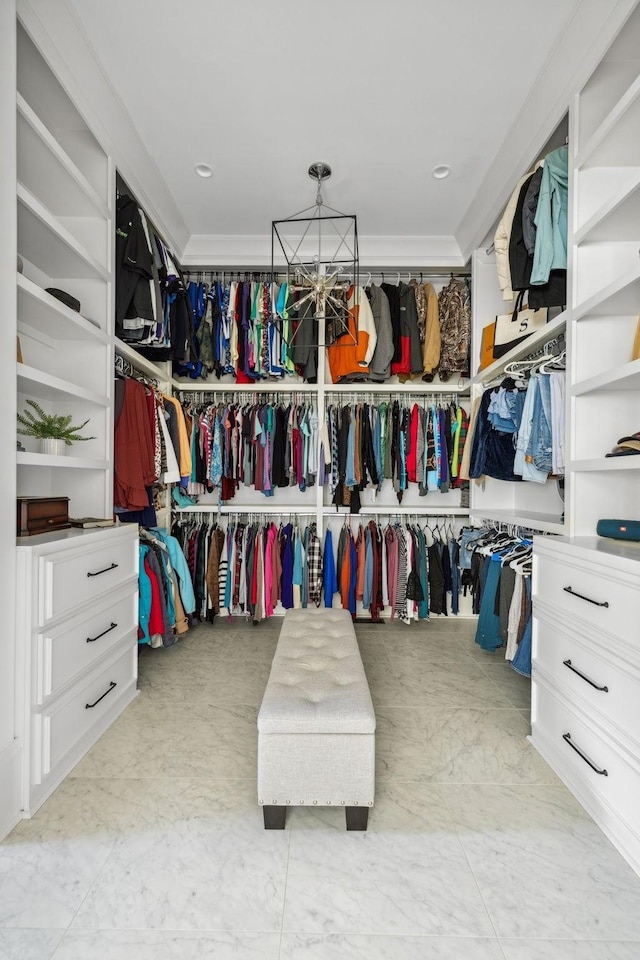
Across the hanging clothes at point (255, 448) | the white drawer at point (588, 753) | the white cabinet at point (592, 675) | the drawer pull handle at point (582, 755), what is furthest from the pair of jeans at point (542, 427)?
the hanging clothes at point (255, 448)

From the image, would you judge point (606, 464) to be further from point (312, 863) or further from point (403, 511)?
Answer: point (403, 511)

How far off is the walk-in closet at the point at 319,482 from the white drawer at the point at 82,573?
2 centimetres

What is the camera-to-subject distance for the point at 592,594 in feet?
5.39

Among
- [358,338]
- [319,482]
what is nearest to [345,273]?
[358,338]

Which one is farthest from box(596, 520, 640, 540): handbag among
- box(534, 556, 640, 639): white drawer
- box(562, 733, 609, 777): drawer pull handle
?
box(562, 733, 609, 777): drawer pull handle

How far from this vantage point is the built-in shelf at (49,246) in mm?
1817

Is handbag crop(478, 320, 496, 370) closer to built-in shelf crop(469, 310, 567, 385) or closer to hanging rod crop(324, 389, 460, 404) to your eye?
built-in shelf crop(469, 310, 567, 385)

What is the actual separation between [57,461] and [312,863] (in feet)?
5.80

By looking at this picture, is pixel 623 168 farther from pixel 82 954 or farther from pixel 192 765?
pixel 82 954

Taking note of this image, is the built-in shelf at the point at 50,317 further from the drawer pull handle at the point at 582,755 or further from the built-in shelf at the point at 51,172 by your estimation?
the drawer pull handle at the point at 582,755

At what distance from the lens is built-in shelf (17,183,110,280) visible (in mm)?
1817

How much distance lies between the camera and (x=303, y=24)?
192 centimetres

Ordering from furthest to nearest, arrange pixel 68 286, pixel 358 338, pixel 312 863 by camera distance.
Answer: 1. pixel 358 338
2. pixel 68 286
3. pixel 312 863

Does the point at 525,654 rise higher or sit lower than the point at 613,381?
lower
